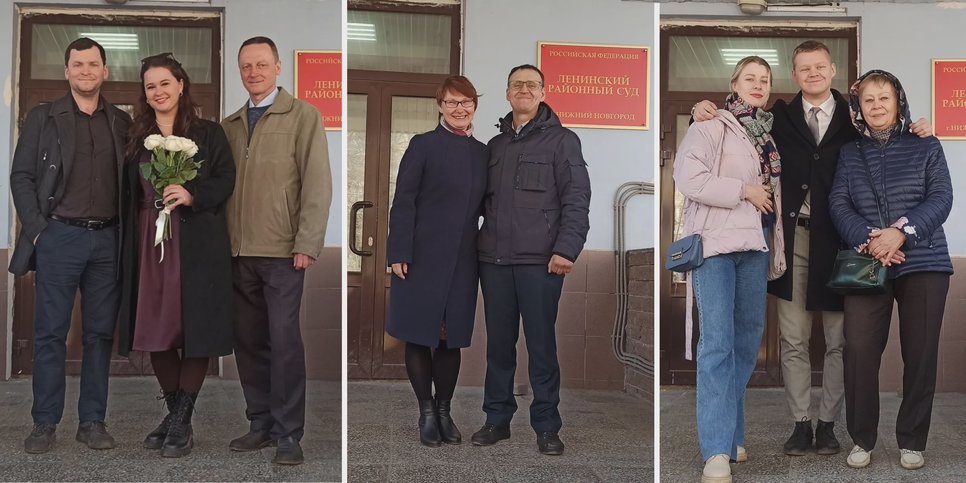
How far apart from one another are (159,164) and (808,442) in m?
2.59

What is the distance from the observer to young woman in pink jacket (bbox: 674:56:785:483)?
10.4 feet

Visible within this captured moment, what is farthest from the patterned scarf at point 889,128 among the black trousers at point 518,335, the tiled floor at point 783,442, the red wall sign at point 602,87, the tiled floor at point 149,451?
the tiled floor at point 149,451

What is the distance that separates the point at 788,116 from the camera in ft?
11.4

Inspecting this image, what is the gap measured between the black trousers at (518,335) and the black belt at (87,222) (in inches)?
54.0

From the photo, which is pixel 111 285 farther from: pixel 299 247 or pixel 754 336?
pixel 754 336

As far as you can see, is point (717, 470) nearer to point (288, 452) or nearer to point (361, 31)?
point (288, 452)

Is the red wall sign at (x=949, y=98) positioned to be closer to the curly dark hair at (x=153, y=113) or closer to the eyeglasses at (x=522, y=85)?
the eyeglasses at (x=522, y=85)

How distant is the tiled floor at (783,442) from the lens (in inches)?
131

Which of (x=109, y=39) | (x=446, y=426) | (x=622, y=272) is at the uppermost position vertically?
(x=109, y=39)

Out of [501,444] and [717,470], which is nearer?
[717,470]

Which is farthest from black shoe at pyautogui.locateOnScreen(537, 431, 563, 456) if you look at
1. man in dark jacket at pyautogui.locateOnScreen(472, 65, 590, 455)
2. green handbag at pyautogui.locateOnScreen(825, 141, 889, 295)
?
green handbag at pyautogui.locateOnScreen(825, 141, 889, 295)

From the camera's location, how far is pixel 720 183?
314cm

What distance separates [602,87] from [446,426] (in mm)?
1381

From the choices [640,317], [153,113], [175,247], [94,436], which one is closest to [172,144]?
[153,113]
